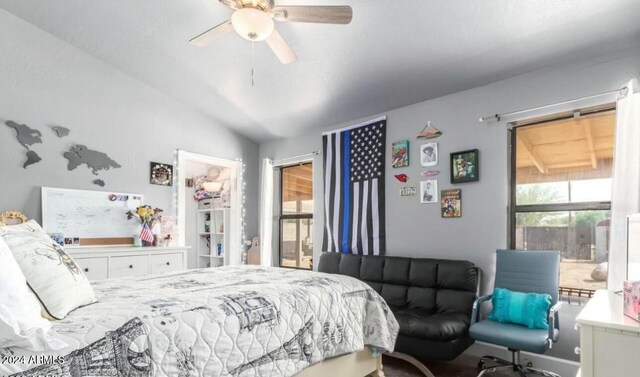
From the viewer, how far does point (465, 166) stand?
3.31 metres

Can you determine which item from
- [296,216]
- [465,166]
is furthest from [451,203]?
[296,216]

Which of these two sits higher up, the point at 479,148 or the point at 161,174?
the point at 479,148

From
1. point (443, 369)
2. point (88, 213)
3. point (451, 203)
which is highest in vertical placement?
point (451, 203)

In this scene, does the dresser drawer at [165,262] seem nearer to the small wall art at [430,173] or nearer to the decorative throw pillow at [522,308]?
the small wall art at [430,173]

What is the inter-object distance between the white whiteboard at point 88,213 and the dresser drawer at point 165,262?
0.47m

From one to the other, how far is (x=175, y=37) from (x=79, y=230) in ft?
6.87

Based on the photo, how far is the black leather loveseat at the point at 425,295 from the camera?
8.54 feet

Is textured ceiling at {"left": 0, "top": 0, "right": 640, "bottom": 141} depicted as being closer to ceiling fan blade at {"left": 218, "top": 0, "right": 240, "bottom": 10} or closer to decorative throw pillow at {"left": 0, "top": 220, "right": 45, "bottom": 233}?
ceiling fan blade at {"left": 218, "top": 0, "right": 240, "bottom": 10}

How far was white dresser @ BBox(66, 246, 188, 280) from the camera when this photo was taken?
3158 millimetres

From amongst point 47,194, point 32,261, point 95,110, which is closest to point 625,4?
point 32,261

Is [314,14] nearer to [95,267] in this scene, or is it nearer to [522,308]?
[522,308]

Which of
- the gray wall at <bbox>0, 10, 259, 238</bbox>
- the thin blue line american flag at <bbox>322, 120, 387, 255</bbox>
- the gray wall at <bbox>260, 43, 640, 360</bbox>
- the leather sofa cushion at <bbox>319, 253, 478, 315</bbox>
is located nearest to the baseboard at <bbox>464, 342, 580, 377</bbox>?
the gray wall at <bbox>260, 43, 640, 360</bbox>

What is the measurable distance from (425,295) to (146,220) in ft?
9.90

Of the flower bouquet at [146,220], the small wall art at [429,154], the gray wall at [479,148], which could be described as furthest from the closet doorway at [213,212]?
the small wall art at [429,154]
